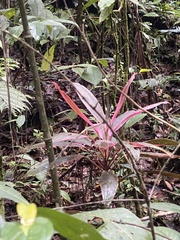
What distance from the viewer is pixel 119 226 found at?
2.33 feet

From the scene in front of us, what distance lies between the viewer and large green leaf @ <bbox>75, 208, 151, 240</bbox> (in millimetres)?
689

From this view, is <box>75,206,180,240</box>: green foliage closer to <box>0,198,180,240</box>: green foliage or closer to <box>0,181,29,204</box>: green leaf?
<box>0,198,180,240</box>: green foliage

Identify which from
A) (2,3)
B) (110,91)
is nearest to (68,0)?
(2,3)

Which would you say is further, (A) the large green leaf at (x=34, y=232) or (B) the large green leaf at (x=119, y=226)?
(B) the large green leaf at (x=119, y=226)

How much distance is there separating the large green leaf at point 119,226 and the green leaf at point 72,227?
0.27 meters

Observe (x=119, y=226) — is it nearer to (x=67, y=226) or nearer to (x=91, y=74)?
(x=67, y=226)

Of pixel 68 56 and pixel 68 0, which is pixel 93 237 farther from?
pixel 68 56

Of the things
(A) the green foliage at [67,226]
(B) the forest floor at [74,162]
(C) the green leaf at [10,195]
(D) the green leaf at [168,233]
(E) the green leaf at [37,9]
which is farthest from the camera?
(B) the forest floor at [74,162]

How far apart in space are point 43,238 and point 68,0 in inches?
83.1

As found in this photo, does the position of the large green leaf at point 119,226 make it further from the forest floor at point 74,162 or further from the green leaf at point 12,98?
the green leaf at point 12,98

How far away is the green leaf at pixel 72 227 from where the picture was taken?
1.37 ft

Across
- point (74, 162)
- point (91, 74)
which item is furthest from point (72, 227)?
point (74, 162)

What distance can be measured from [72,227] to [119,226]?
0.31m

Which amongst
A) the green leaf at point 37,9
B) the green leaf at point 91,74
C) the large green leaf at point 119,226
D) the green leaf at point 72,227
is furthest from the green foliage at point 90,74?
the green leaf at point 72,227
